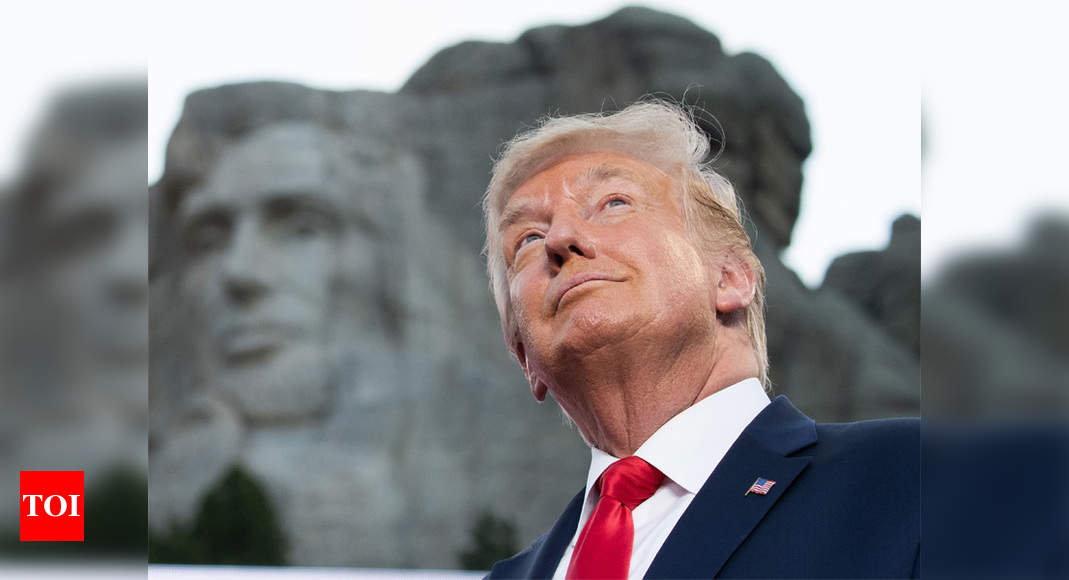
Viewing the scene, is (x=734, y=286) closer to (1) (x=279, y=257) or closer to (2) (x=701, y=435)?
(2) (x=701, y=435)

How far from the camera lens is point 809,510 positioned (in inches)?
58.4

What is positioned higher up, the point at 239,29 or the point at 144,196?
the point at 239,29

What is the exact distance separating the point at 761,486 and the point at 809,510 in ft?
0.29

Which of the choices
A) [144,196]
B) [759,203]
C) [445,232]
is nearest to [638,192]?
[144,196]

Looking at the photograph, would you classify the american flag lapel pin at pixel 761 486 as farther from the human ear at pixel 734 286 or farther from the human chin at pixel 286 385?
the human chin at pixel 286 385

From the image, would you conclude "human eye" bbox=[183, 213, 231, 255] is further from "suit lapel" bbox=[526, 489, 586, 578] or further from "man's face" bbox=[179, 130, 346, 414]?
"suit lapel" bbox=[526, 489, 586, 578]

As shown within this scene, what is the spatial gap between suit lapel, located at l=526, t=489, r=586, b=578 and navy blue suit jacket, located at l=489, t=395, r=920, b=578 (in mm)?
354

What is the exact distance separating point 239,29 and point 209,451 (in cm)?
323

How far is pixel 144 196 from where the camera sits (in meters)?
0.98

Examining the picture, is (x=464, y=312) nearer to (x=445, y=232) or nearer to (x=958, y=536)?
(x=445, y=232)

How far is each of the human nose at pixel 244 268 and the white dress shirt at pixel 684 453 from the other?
710 centimetres

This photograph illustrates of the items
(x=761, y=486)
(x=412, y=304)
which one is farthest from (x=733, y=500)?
(x=412, y=304)

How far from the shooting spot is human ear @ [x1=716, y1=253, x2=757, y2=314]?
1.87 metres

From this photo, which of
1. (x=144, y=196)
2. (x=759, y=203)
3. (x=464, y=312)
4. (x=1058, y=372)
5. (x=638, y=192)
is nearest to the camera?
(x=1058, y=372)
